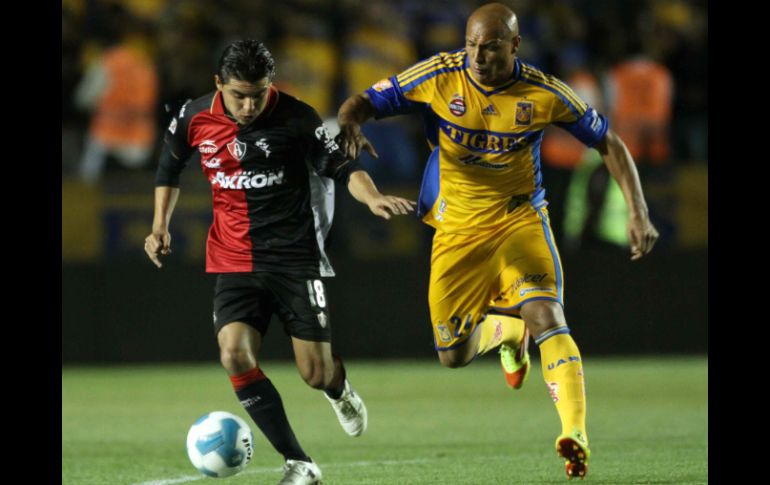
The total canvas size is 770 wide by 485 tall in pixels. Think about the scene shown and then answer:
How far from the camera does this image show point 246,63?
21.1 feet

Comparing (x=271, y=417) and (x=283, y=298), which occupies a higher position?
(x=283, y=298)

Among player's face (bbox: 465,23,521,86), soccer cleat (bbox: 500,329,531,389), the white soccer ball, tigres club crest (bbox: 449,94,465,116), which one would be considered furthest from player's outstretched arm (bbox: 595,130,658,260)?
the white soccer ball

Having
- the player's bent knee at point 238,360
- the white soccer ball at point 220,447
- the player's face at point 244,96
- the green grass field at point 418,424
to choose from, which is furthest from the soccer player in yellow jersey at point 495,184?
the white soccer ball at point 220,447

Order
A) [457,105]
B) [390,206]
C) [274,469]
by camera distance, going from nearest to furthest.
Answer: [390,206]
[457,105]
[274,469]

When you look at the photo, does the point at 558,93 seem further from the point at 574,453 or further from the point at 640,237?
the point at 574,453

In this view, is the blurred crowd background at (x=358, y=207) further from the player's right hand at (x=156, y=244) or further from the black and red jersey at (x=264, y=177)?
the player's right hand at (x=156, y=244)

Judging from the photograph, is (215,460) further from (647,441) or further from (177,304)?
(177,304)

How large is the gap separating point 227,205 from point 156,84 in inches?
278

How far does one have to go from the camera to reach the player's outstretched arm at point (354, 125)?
677cm

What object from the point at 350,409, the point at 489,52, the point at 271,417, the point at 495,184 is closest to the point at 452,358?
the point at 350,409

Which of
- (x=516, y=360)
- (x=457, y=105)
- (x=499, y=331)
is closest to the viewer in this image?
(x=457, y=105)

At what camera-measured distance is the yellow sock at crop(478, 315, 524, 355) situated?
8.22 meters

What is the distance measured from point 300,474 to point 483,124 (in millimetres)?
2142

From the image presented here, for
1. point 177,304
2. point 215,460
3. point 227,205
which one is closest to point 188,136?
point 227,205
